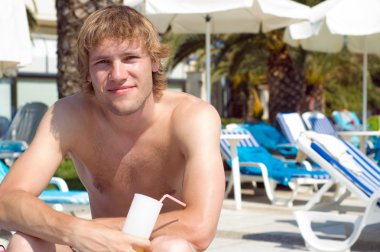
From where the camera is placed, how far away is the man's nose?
2.40 metres

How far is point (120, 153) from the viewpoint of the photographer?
2752mm

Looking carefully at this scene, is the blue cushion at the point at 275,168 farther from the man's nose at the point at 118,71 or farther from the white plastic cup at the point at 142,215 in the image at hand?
the white plastic cup at the point at 142,215

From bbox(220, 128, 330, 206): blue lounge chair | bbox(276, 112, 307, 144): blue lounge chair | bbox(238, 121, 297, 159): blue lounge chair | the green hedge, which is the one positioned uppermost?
bbox(276, 112, 307, 144): blue lounge chair

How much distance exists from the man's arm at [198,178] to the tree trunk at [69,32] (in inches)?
318

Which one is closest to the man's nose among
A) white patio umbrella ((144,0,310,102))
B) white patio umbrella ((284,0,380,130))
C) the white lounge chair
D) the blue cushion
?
the white lounge chair

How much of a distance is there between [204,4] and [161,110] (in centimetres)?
676

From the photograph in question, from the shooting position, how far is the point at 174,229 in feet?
8.07

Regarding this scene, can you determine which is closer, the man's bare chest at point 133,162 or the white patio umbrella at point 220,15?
the man's bare chest at point 133,162

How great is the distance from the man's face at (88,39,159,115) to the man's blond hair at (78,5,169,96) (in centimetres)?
2

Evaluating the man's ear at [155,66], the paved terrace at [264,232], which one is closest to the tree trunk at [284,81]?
the paved terrace at [264,232]

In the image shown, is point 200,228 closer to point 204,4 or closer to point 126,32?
point 126,32

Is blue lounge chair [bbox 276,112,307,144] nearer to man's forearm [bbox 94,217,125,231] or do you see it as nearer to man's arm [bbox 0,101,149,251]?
man's arm [bbox 0,101,149,251]

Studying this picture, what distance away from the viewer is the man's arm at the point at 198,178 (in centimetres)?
247

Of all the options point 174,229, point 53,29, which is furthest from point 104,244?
point 53,29
